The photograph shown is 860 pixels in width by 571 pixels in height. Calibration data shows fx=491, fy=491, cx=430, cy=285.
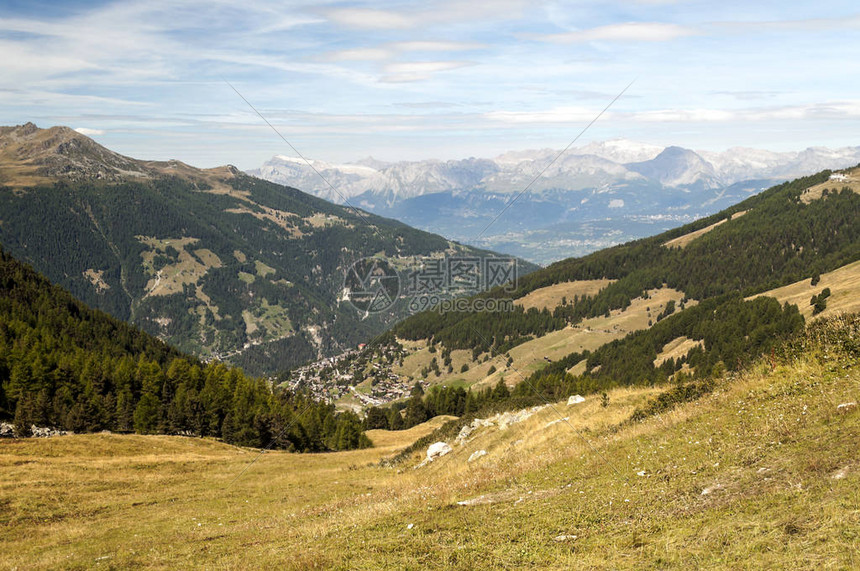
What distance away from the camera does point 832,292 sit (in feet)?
413

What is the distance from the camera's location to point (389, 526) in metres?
16.6

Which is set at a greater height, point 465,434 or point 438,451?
point 438,451

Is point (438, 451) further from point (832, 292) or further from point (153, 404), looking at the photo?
point (832, 292)

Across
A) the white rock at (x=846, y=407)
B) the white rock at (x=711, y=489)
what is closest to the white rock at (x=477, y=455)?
the white rock at (x=711, y=489)

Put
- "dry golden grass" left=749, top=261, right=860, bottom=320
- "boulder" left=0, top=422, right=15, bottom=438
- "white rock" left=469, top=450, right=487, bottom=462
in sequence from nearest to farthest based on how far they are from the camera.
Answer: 1. "white rock" left=469, top=450, right=487, bottom=462
2. "boulder" left=0, top=422, right=15, bottom=438
3. "dry golden grass" left=749, top=261, right=860, bottom=320

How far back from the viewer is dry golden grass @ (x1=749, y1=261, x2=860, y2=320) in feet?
349

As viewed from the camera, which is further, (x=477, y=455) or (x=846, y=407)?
(x=477, y=455)

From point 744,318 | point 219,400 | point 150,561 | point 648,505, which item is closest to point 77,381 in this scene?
point 219,400

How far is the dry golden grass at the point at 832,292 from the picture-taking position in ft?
349

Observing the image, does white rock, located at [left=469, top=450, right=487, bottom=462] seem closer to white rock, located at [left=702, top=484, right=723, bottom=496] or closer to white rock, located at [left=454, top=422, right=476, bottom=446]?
white rock, located at [left=454, top=422, right=476, bottom=446]

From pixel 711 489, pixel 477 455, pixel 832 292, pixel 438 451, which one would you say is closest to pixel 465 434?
pixel 438 451

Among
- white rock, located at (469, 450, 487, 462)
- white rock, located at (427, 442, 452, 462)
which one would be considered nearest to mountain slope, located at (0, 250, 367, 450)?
white rock, located at (427, 442, 452, 462)

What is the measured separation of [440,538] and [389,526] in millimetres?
3049

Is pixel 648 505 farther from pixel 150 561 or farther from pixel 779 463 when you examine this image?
pixel 150 561
